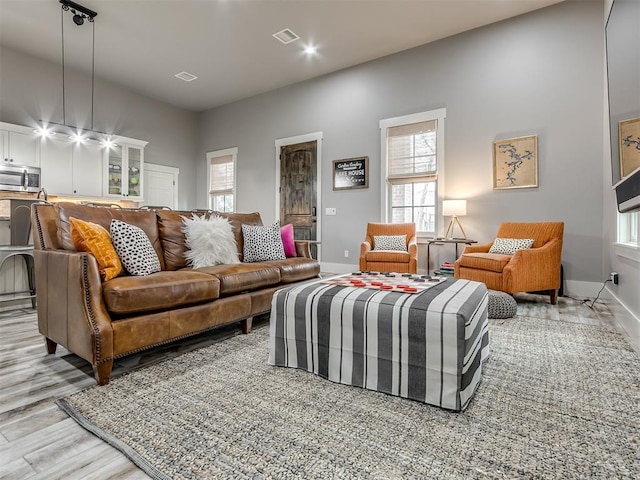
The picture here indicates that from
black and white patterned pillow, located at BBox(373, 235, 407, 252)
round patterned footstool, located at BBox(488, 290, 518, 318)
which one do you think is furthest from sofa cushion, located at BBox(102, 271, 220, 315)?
black and white patterned pillow, located at BBox(373, 235, 407, 252)

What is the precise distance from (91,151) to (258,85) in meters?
3.04

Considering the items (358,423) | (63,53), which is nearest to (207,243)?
(358,423)

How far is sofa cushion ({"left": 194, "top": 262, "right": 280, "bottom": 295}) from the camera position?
243cm

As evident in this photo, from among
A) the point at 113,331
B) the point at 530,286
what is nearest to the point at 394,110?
the point at 530,286

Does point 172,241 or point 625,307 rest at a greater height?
point 172,241

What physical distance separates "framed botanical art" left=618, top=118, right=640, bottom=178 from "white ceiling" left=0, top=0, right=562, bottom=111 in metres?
2.89

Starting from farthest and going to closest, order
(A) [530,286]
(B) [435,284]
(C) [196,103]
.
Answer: (C) [196,103] < (A) [530,286] < (B) [435,284]

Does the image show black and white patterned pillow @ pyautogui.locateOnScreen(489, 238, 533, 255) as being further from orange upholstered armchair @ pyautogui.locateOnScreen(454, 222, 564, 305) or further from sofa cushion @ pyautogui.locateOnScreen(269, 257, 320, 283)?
sofa cushion @ pyautogui.locateOnScreen(269, 257, 320, 283)

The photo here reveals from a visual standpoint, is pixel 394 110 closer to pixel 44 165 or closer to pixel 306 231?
pixel 306 231

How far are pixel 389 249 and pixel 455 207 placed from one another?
3.26 ft

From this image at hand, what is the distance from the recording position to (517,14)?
4.28 metres

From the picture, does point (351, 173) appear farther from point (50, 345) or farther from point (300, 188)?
point (50, 345)

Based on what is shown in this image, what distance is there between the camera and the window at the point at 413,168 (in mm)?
4883

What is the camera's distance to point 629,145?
77.9 inches
